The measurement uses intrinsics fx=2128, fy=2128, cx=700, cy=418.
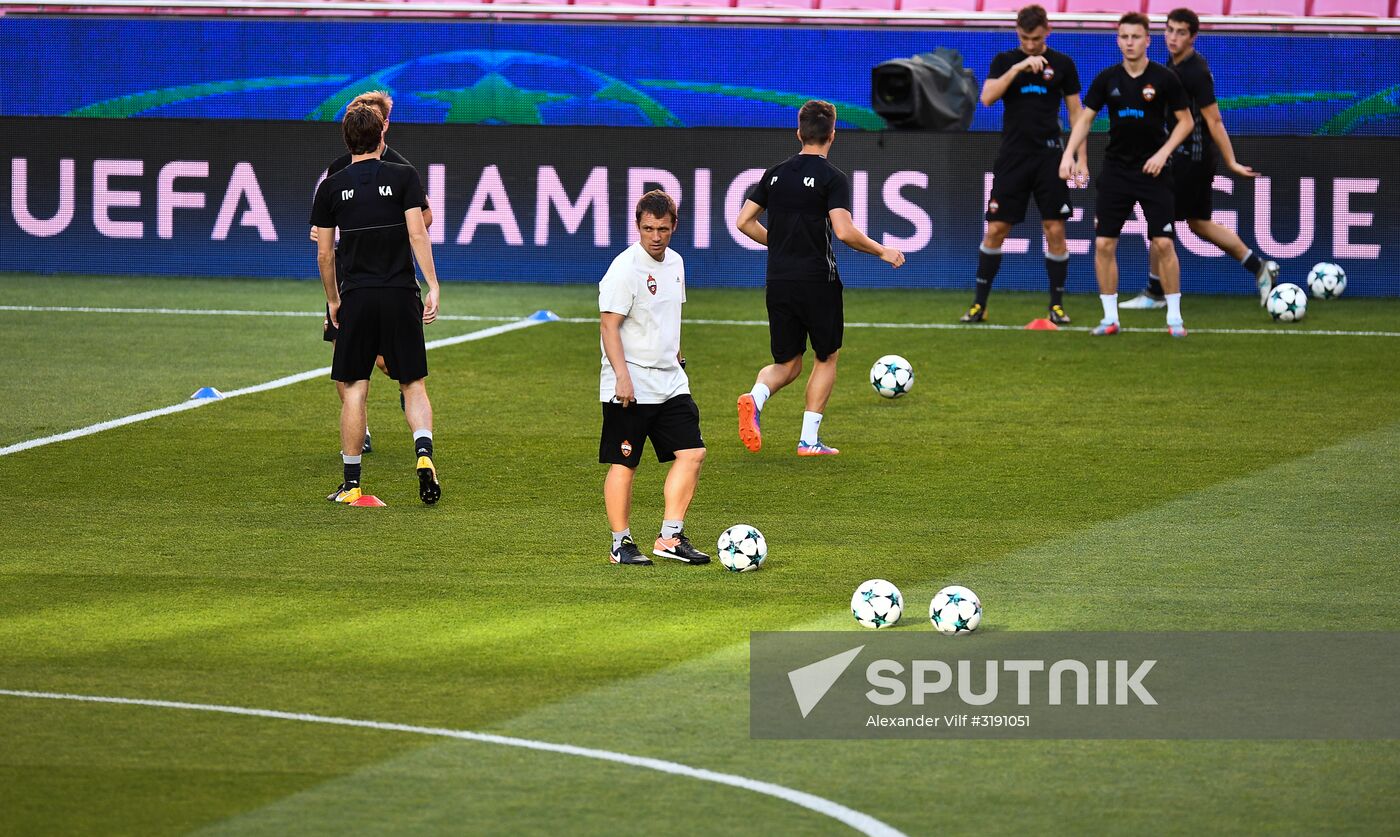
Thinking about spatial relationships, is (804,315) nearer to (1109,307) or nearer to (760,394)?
(760,394)

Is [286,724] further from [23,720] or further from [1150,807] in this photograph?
[1150,807]

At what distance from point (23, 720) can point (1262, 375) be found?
10646mm

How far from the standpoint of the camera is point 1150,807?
5.61 meters

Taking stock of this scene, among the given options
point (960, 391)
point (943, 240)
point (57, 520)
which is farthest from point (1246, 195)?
point (57, 520)

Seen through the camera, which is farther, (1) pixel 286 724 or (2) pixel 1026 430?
(2) pixel 1026 430

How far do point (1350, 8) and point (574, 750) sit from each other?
797 inches

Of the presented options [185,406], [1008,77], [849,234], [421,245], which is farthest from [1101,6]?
[421,245]

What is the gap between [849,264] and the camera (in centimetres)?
2166

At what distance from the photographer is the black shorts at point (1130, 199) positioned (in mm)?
16641

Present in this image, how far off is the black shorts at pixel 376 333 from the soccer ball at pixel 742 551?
2408 mm

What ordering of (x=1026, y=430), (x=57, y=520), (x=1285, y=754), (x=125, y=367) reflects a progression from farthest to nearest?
(x=125, y=367)
(x=1026, y=430)
(x=57, y=520)
(x=1285, y=754)

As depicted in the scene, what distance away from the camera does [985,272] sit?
18281 millimetres

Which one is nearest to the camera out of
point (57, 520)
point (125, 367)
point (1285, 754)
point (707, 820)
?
point (707, 820)

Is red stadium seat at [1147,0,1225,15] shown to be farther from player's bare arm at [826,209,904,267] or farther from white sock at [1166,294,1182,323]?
player's bare arm at [826,209,904,267]
